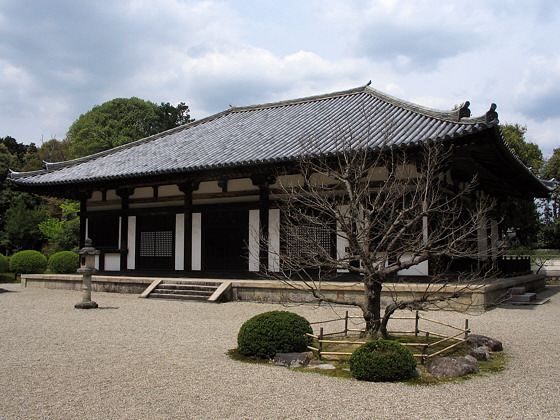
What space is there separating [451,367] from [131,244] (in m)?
12.9

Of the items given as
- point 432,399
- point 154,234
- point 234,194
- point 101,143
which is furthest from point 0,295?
point 101,143

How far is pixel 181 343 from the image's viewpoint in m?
7.23

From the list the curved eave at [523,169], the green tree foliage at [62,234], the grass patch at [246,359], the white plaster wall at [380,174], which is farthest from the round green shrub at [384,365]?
the green tree foliage at [62,234]

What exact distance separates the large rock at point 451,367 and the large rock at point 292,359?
4.75ft

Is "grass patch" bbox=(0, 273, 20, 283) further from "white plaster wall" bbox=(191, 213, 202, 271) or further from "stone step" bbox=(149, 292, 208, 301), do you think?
"stone step" bbox=(149, 292, 208, 301)

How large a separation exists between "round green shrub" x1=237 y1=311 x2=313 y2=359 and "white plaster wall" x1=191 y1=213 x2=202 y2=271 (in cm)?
884

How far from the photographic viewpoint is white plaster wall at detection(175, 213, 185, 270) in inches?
602

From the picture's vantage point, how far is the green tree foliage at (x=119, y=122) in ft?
125

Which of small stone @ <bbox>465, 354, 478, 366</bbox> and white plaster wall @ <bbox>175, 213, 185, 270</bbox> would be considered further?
white plaster wall @ <bbox>175, 213, 185, 270</bbox>

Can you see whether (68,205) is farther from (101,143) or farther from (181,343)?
(181,343)

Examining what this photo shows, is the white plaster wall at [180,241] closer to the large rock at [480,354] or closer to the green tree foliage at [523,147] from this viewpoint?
the large rock at [480,354]

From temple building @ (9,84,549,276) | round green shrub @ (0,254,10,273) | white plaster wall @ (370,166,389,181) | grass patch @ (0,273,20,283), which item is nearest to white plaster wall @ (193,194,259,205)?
temple building @ (9,84,549,276)

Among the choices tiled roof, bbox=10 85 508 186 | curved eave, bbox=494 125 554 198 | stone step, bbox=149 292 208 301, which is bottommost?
stone step, bbox=149 292 208 301

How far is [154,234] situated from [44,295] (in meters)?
3.71
